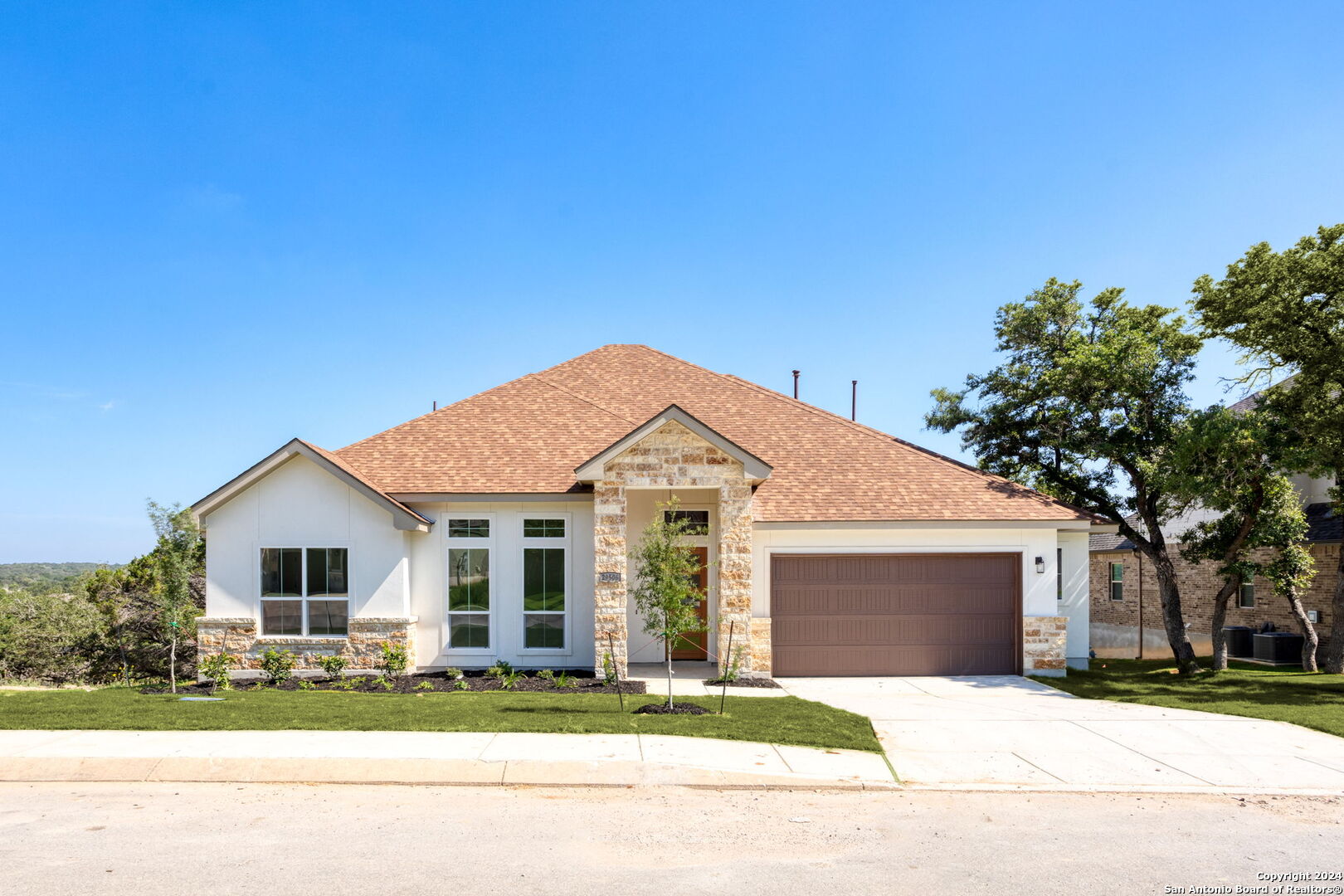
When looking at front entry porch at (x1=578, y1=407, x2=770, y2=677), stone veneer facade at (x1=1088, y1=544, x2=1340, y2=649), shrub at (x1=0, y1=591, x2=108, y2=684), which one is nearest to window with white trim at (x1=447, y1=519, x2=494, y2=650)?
front entry porch at (x1=578, y1=407, x2=770, y2=677)

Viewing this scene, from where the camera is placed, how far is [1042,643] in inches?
615

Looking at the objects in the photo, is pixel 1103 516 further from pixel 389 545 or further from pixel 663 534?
pixel 389 545

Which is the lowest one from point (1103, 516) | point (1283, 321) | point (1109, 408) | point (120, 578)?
point (120, 578)

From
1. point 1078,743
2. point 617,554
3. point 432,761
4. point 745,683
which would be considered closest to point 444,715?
point 432,761

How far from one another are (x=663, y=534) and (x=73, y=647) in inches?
533

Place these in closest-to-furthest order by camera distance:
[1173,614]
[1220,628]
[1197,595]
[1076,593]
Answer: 1. [1076,593]
2. [1220,628]
3. [1173,614]
4. [1197,595]

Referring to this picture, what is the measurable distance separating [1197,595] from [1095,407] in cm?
1087

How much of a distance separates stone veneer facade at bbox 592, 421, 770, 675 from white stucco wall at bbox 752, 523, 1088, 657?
3.07ft

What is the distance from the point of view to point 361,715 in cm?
1083

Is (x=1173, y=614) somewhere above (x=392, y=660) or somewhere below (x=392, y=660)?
above

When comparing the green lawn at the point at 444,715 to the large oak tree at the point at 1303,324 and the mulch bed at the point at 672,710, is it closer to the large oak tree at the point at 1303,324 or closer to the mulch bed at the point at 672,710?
the mulch bed at the point at 672,710

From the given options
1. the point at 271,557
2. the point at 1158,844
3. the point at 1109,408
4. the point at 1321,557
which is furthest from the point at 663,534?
the point at 1321,557

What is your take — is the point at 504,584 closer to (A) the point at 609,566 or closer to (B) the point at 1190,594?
(A) the point at 609,566

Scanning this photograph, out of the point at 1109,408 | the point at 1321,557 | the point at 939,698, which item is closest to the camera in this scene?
the point at 939,698
